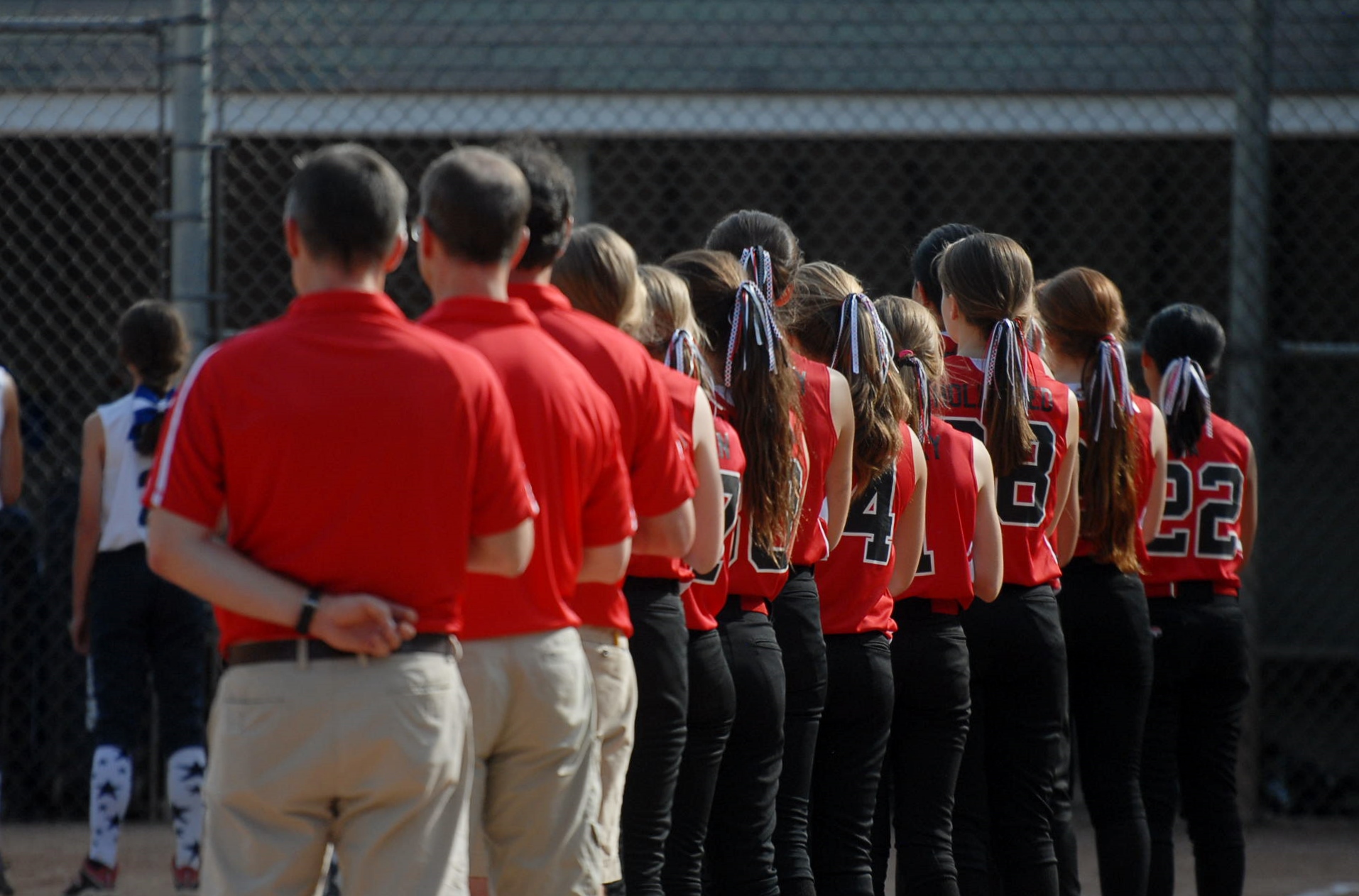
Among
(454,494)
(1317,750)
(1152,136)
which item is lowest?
(1317,750)

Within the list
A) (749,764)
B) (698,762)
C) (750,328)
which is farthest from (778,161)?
(698,762)

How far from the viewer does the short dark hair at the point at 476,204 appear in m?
2.48

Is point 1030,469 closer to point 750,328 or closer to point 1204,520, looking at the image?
point 1204,520

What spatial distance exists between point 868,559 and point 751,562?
41 centimetres

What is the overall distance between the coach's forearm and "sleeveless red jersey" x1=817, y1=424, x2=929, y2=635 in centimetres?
167

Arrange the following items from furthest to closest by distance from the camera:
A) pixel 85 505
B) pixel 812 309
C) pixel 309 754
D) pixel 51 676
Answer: pixel 51 676 < pixel 85 505 < pixel 812 309 < pixel 309 754

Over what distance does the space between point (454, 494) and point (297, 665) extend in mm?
328

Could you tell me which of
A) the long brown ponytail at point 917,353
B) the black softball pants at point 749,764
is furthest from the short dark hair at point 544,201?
the long brown ponytail at point 917,353

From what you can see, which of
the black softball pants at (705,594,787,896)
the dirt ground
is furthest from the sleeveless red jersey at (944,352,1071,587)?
the dirt ground

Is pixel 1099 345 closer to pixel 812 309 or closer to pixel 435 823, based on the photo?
pixel 812 309

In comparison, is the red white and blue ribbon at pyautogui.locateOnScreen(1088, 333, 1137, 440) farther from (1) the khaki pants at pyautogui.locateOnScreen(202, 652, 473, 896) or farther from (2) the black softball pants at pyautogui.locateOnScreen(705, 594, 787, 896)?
(1) the khaki pants at pyautogui.locateOnScreen(202, 652, 473, 896)

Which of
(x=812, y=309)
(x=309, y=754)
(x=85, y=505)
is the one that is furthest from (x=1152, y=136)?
(x=309, y=754)

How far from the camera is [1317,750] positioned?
7.59m

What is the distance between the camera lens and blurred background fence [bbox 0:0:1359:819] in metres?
6.01
